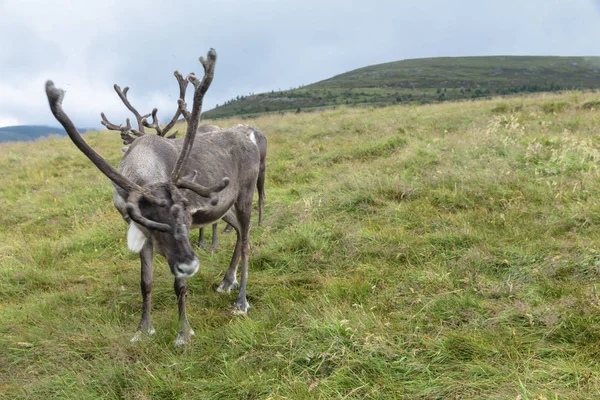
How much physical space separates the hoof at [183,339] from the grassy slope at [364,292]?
0.23ft

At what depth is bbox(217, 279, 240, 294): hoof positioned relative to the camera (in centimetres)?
521

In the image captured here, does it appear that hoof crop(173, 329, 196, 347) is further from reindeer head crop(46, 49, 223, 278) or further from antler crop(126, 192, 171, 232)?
antler crop(126, 192, 171, 232)

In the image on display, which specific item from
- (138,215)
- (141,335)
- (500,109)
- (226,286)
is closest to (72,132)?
(138,215)

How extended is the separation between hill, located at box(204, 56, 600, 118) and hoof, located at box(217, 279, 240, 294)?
85.7 m

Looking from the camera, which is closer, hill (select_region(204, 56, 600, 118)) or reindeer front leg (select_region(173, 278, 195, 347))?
reindeer front leg (select_region(173, 278, 195, 347))

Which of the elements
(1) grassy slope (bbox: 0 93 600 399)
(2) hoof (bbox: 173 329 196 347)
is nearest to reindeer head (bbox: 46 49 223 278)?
(2) hoof (bbox: 173 329 196 347)

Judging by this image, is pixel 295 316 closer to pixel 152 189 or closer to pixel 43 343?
pixel 152 189

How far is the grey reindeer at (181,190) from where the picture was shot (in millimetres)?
3488

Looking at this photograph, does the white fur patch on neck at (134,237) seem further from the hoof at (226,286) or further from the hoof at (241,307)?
the hoof at (226,286)

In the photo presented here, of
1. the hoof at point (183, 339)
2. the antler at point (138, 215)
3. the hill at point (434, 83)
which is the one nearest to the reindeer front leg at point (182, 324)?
the hoof at point (183, 339)

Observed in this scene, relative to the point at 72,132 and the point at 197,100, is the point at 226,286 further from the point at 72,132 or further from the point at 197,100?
the point at 72,132

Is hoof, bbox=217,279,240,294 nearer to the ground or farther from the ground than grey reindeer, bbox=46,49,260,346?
nearer to the ground

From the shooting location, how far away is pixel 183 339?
13.1ft

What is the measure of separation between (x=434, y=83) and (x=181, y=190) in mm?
136594
